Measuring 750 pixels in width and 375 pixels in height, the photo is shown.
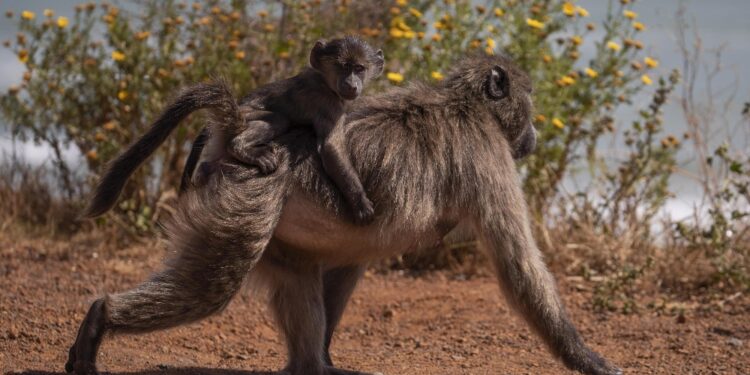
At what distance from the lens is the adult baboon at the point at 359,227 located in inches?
180

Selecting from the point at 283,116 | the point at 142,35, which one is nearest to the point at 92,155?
the point at 142,35

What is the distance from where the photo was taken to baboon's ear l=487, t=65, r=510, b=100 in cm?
532

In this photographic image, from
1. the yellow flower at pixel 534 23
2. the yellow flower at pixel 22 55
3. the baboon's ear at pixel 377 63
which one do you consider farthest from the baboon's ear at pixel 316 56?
the yellow flower at pixel 22 55

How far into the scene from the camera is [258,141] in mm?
4645

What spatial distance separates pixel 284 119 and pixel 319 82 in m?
0.23

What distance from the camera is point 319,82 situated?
4.82 m

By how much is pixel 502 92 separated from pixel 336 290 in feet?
4.19

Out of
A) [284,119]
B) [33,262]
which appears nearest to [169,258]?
[284,119]

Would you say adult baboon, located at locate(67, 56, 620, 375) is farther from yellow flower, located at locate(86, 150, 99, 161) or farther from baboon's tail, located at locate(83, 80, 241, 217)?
yellow flower, located at locate(86, 150, 99, 161)

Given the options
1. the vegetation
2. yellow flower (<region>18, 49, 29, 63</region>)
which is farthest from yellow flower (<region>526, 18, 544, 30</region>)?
yellow flower (<region>18, 49, 29, 63</region>)

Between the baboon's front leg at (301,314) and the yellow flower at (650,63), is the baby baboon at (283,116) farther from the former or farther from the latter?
the yellow flower at (650,63)

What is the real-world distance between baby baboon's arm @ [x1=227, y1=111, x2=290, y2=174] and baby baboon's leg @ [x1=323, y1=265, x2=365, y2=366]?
1.00 meters

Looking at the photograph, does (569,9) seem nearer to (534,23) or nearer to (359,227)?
(534,23)

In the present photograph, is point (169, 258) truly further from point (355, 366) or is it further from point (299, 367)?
point (355, 366)
